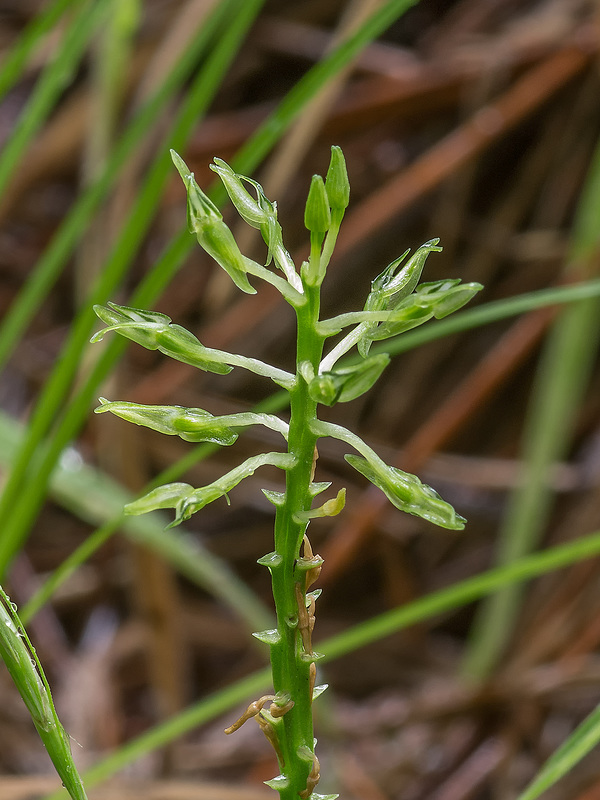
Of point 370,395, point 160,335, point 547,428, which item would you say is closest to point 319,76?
point 160,335

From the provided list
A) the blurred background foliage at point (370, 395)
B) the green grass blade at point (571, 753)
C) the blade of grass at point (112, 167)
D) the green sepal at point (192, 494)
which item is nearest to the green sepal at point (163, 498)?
the green sepal at point (192, 494)

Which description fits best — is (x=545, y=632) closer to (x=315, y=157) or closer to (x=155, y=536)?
(x=155, y=536)

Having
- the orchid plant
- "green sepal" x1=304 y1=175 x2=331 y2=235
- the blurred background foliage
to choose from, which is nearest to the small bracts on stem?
the orchid plant

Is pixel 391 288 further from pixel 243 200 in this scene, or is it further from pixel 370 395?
pixel 370 395

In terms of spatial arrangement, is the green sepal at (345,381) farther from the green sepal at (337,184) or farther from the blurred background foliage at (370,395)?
the blurred background foliage at (370,395)

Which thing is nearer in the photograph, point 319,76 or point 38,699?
point 38,699

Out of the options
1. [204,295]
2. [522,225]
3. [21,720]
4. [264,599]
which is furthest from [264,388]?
[21,720]
